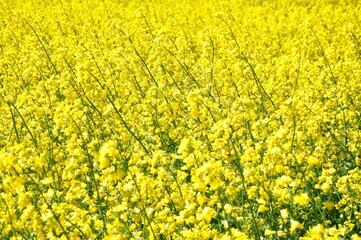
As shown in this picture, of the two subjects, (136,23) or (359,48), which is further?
(136,23)

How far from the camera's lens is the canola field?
2.53 m

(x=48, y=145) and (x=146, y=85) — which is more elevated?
(x=146, y=85)

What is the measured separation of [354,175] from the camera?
2.99 metres

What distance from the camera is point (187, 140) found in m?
2.54

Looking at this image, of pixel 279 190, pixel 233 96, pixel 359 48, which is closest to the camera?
pixel 279 190

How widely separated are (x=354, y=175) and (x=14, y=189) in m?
1.85

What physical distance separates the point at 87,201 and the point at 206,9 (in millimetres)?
8828

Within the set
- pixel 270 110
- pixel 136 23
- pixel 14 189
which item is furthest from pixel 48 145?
pixel 136 23

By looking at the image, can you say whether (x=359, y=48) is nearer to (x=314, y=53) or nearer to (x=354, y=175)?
(x=314, y=53)

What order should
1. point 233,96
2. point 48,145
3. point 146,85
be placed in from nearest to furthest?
point 48,145 < point 233,96 < point 146,85

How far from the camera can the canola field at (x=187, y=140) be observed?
2533 mm

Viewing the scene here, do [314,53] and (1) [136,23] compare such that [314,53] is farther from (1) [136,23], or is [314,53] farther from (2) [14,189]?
(2) [14,189]

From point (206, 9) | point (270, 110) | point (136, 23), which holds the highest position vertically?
point (206, 9)

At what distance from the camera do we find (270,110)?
Result: 14.4 feet
